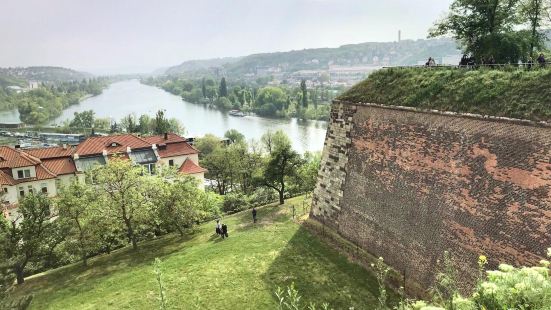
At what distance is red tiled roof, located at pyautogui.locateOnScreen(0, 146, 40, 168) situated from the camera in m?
31.3

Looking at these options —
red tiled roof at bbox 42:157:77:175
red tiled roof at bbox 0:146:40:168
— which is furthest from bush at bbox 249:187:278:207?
red tiled roof at bbox 0:146:40:168

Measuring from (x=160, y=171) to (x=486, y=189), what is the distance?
55.9 ft

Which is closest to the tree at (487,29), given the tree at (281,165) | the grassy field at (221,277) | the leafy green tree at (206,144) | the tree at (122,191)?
the tree at (281,165)

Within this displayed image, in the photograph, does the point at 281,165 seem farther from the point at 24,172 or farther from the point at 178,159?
the point at 24,172

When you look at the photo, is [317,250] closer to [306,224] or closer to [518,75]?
[306,224]

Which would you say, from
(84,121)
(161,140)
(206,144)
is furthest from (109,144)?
(84,121)

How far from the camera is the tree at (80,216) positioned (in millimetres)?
18297

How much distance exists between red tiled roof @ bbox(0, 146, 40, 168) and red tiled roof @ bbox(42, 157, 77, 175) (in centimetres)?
126

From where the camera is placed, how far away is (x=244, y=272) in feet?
51.1

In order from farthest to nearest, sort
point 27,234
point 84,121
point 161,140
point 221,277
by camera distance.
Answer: point 84,121 → point 161,140 → point 27,234 → point 221,277

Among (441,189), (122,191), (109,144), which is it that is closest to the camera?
(441,189)

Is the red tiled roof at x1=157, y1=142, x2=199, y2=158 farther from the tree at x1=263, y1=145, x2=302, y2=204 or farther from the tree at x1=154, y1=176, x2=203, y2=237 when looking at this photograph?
the tree at x1=154, y1=176, x2=203, y2=237

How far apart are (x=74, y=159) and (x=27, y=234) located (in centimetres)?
1772

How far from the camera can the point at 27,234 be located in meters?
17.5
